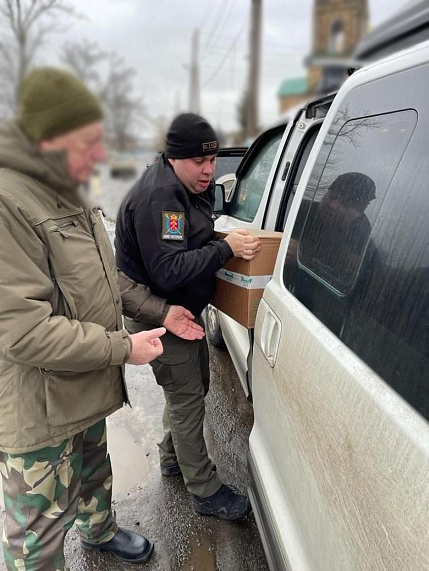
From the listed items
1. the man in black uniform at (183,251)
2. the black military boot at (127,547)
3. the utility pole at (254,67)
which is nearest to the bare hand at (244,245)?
the man in black uniform at (183,251)

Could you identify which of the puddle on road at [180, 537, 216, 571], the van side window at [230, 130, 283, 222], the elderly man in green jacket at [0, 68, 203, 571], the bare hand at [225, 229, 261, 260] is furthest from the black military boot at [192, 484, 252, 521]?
the van side window at [230, 130, 283, 222]

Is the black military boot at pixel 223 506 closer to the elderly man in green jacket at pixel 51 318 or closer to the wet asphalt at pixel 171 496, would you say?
the wet asphalt at pixel 171 496

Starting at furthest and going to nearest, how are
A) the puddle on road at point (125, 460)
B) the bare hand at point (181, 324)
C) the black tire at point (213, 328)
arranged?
1. the black tire at point (213, 328)
2. the puddle on road at point (125, 460)
3. the bare hand at point (181, 324)

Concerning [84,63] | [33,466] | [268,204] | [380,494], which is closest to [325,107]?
[268,204]

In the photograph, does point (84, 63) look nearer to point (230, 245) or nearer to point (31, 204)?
point (31, 204)

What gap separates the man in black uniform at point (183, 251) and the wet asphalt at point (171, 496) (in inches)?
5.2

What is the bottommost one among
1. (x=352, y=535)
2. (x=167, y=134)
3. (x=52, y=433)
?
(x=52, y=433)

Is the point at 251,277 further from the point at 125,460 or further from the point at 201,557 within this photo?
the point at 125,460

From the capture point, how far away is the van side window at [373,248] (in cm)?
88

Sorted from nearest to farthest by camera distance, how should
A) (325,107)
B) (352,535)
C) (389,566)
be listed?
(389,566), (352,535), (325,107)

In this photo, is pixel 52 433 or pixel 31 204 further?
pixel 52 433

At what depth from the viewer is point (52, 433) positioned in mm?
1379

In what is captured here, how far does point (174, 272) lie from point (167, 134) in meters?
0.55

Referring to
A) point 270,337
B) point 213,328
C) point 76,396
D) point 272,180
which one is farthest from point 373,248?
point 213,328
